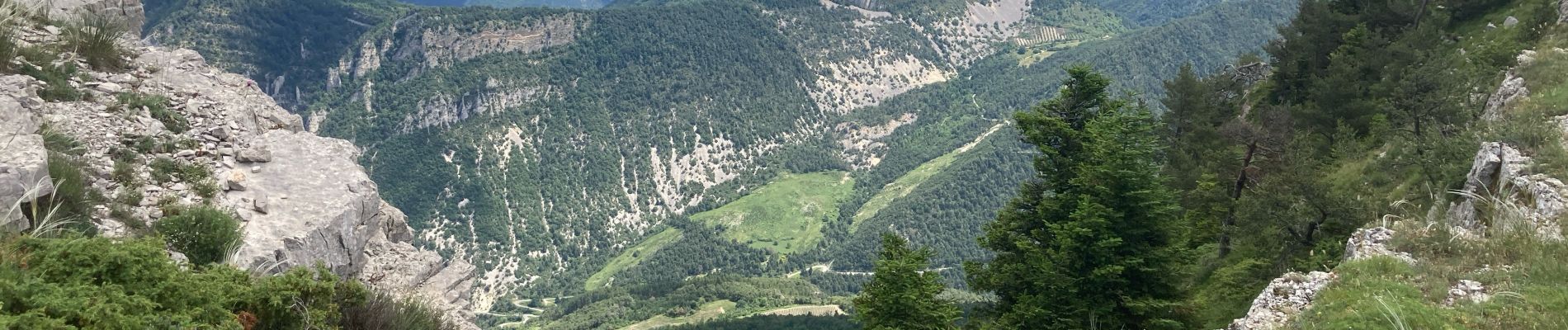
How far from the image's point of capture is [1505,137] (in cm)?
2169

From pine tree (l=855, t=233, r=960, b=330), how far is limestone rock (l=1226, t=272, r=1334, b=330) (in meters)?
9.95

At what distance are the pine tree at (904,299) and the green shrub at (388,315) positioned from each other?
537 inches

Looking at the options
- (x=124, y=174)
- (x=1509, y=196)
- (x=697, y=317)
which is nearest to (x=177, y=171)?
(x=124, y=174)

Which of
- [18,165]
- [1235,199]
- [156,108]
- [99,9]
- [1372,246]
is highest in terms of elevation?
[99,9]

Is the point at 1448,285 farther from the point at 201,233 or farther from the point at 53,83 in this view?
the point at 53,83

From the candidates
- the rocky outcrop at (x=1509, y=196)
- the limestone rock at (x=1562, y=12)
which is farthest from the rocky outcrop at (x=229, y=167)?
the limestone rock at (x=1562, y=12)

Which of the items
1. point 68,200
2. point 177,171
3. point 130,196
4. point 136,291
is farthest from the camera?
point 177,171

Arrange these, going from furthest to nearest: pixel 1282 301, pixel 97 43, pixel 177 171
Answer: pixel 97 43 < pixel 1282 301 < pixel 177 171

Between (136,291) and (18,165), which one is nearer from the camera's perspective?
(136,291)

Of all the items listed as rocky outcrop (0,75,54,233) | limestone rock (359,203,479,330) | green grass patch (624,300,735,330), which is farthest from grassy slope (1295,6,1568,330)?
green grass patch (624,300,735,330)

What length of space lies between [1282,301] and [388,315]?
18.2 meters

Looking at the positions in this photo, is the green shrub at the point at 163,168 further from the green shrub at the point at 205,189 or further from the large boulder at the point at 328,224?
the large boulder at the point at 328,224

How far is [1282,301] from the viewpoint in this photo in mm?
18922

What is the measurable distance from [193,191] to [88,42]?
265 inches
